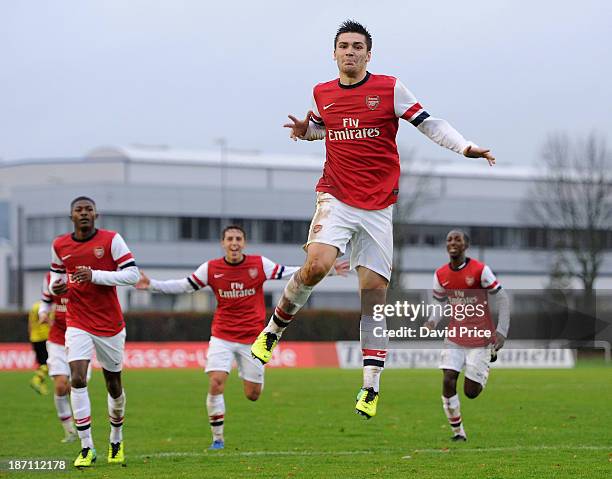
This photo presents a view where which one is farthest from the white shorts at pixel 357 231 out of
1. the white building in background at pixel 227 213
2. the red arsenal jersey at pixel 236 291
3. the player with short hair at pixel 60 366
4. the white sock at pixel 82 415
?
the white building in background at pixel 227 213

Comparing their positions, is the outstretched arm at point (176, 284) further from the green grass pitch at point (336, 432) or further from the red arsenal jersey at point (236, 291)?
the green grass pitch at point (336, 432)

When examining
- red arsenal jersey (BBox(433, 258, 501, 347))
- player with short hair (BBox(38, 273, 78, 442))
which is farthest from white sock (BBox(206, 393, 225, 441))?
red arsenal jersey (BBox(433, 258, 501, 347))

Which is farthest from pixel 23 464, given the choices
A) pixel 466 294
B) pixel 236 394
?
pixel 236 394

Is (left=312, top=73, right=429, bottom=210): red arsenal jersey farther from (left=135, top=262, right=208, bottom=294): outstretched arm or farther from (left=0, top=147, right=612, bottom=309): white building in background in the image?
(left=0, top=147, right=612, bottom=309): white building in background

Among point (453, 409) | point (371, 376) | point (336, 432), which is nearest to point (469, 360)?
point (453, 409)

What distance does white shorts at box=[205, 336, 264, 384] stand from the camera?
16.9 m

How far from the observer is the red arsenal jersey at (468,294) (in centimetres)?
1670

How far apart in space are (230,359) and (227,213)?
6168 cm

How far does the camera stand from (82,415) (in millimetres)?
14453

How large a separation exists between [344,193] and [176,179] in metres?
71.5

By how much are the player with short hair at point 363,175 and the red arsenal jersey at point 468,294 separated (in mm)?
6478

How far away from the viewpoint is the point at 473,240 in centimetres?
8162

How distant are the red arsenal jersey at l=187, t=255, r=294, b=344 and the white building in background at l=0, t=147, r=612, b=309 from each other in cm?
5677

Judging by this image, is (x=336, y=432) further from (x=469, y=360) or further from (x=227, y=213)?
(x=227, y=213)
